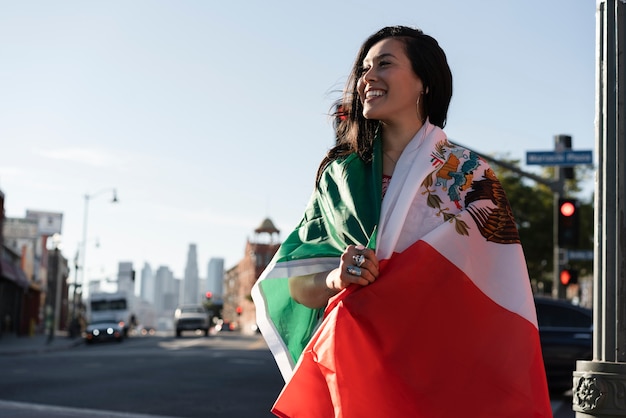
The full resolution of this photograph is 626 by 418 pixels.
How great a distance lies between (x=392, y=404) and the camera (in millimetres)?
2402

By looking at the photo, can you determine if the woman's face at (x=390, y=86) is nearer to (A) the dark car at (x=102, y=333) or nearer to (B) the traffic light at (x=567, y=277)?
(B) the traffic light at (x=567, y=277)

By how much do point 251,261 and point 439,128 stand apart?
5841 inches

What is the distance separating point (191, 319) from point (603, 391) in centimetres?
5454

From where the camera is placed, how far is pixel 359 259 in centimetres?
240

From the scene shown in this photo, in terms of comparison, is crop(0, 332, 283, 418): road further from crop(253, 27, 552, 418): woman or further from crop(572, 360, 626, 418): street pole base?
crop(253, 27, 552, 418): woman

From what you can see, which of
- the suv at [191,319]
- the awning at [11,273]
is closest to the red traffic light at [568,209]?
the awning at [11,273]

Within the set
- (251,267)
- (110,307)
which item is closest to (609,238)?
(110,307)

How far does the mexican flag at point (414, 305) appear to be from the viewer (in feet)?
7.89

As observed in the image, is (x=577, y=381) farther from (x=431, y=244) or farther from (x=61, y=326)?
(x=61, y=326)

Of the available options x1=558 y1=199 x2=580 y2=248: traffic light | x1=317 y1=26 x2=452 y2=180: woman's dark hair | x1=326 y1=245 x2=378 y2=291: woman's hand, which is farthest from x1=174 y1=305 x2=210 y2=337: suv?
x1=326 y1=245 x2=378 y2=291: woman's hand

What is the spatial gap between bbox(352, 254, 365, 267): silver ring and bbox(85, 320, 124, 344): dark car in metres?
45.5

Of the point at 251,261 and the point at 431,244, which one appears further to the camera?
the point at 251,261

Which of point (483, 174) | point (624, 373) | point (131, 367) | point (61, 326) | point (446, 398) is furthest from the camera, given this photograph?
point (61, 326)

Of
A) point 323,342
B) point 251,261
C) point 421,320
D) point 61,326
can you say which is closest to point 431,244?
point 421,320
